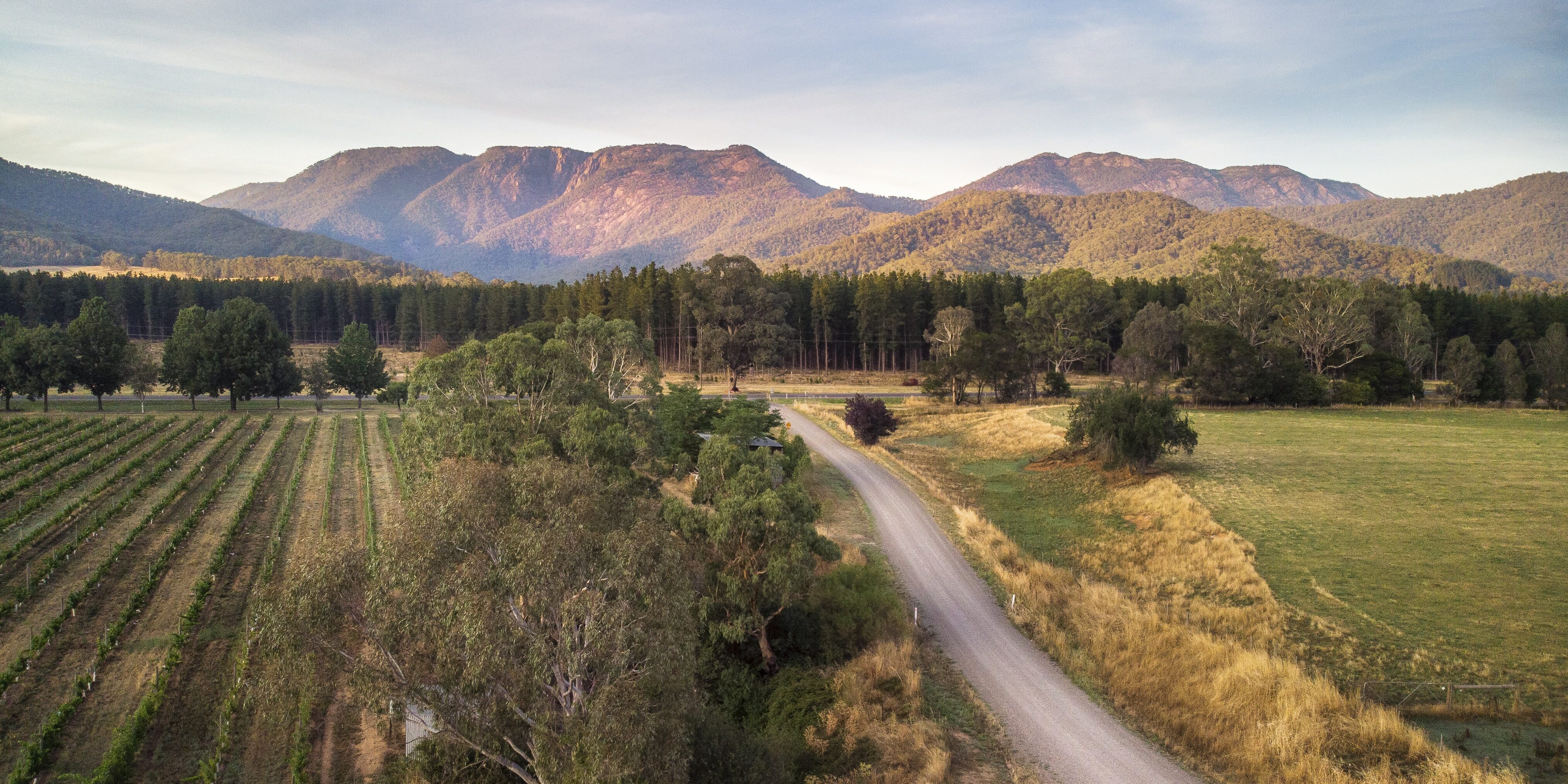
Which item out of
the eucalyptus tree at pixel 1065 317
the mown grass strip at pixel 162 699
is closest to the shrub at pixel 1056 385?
the eucalyptus tree at pixel 1065 317

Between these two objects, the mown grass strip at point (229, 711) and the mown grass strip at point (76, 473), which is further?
the mown grass strip at point (76, 473)

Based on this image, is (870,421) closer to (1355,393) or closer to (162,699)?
(162,699)

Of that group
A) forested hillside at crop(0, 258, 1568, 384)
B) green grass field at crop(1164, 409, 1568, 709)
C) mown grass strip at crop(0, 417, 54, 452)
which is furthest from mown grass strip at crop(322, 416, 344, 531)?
green grass field at crop(1164, 409, 1568, 709)

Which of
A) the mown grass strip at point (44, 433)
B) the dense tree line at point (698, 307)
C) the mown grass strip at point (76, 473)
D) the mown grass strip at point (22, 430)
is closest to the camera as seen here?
the mown grass strip at point (76, 473)

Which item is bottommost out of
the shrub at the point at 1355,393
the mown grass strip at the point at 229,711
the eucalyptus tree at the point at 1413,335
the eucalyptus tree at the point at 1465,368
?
the mown grass strip at the point at 229,711

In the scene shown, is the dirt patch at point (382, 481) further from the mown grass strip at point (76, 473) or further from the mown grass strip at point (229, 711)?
the mown grass strip at point (76, 473)

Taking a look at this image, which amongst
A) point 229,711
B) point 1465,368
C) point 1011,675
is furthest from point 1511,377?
point 229,711

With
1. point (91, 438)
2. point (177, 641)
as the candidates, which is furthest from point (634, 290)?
point (177, 641)
